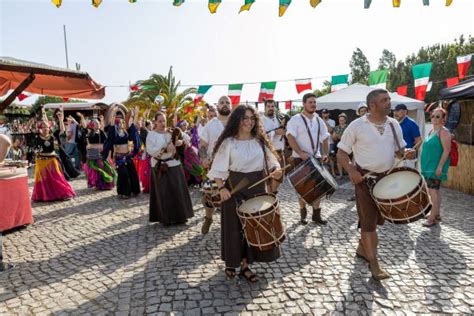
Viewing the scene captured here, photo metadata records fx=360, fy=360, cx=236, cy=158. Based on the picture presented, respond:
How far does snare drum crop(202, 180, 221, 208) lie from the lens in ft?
16.3

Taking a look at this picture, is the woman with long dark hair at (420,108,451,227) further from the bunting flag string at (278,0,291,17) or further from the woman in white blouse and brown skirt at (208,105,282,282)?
the woman in white blouse and brown skirt at (208,105,282,282)

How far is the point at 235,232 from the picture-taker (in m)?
3.60

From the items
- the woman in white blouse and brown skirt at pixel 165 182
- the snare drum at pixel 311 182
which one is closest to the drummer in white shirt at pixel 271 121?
the woman in white blouse and brown skirt at pixel 165 182

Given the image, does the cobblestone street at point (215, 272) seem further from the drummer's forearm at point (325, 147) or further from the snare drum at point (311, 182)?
the drummer's forearm at point (325, 147)

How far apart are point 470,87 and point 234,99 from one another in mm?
9447

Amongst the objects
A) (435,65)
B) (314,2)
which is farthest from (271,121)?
(435,65)

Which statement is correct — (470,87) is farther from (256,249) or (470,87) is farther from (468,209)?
(256,249)

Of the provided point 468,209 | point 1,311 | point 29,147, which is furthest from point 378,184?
point 29,147

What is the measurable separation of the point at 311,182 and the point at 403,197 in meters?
1.24

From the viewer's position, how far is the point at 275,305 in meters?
3.19

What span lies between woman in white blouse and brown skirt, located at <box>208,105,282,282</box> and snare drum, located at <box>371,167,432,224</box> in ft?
3.33

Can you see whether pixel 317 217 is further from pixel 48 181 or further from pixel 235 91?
pixel 235 91

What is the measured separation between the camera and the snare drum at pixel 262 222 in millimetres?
3250

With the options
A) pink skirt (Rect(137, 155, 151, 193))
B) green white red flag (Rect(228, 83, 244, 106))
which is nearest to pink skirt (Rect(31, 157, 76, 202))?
pink skirt (Rect(137, 155, 151, 193))
